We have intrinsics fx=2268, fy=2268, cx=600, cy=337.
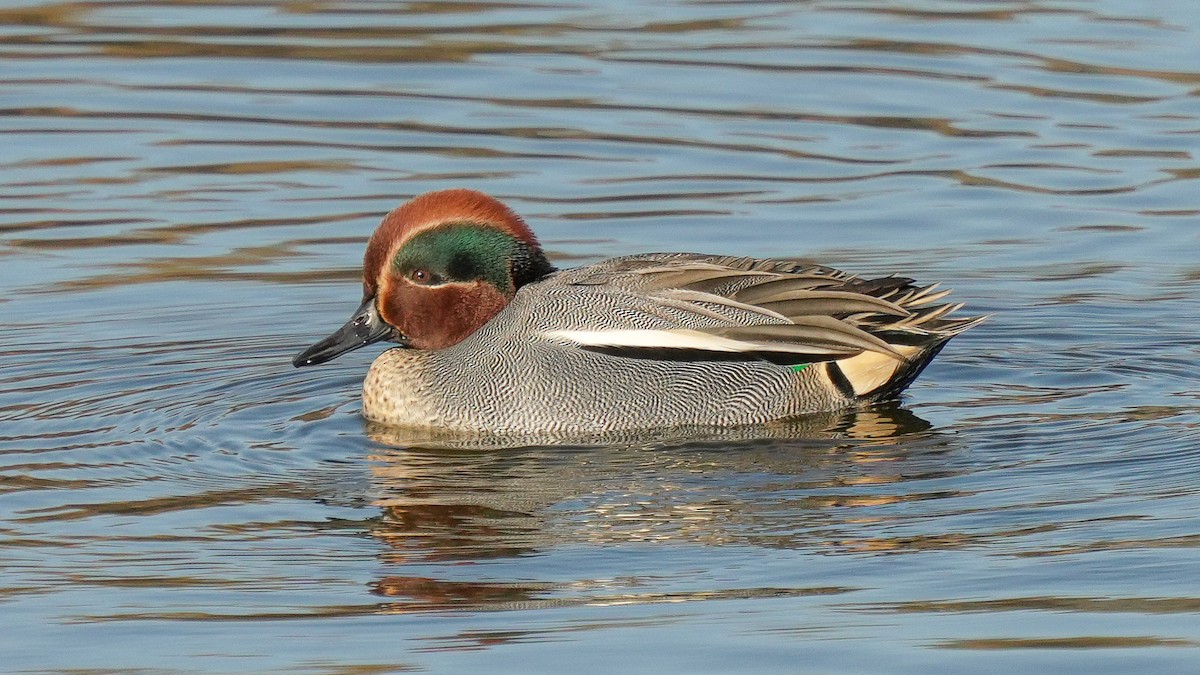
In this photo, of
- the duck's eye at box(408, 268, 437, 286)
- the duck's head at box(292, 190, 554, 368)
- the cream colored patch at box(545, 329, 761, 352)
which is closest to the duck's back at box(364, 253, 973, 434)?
the cream colored patch at box(545, 329, 761, 352)

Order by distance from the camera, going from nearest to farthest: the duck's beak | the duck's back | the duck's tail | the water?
the water
the duck's back
the duck's tail
the duck's beak

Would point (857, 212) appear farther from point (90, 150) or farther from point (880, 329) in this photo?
point (90, 150)

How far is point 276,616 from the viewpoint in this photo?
6.79m

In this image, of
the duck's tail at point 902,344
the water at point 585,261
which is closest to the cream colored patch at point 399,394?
the water at point 585,261

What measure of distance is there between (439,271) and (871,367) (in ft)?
6.08

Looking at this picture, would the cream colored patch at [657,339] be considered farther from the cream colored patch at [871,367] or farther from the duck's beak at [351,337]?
the duck's beak at [351,337]

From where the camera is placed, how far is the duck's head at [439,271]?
9.45 meters

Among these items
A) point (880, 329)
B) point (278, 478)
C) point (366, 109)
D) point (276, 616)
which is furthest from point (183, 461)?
point (366, 109)

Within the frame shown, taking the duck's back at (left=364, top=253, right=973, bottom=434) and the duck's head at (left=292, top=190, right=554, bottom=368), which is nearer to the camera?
the duck's back at (left=364, top=253, right=973, bottom=434)

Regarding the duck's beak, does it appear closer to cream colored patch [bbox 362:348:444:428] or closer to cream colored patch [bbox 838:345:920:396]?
cream colored patch [bbox 362:348:444:428]

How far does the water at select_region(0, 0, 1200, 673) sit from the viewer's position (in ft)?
22.2

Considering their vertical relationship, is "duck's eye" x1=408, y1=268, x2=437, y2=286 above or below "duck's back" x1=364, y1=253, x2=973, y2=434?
above

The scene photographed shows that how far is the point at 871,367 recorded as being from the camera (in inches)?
372

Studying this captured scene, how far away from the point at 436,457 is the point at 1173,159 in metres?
6.54
